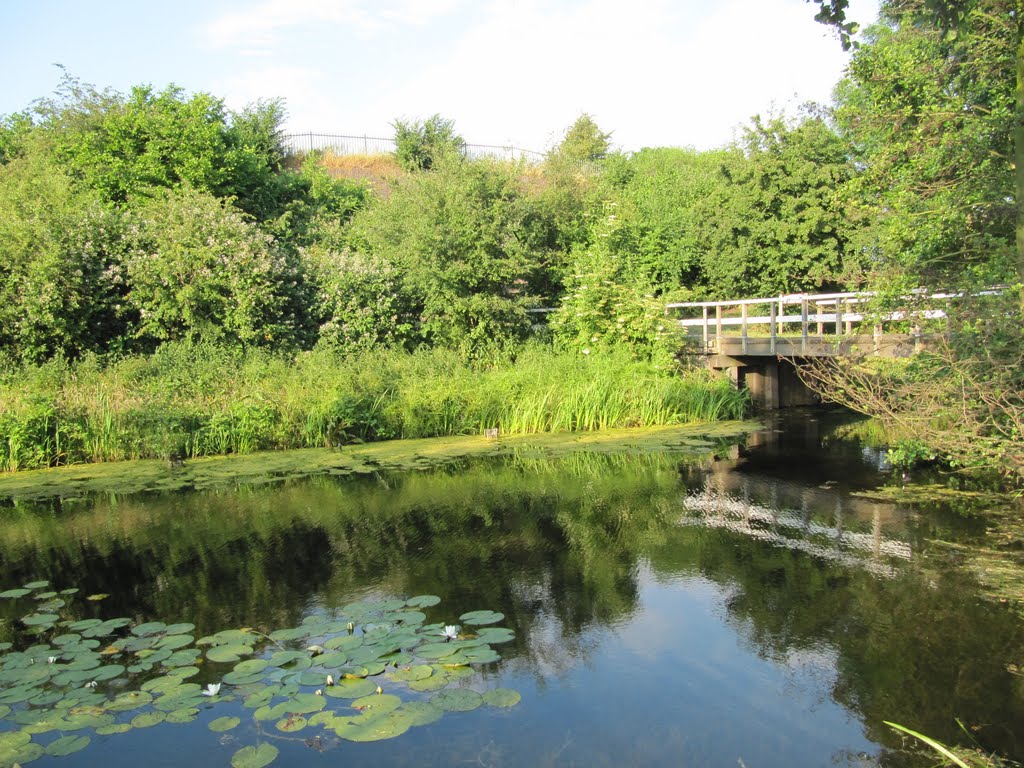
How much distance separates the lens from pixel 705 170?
35250 mm

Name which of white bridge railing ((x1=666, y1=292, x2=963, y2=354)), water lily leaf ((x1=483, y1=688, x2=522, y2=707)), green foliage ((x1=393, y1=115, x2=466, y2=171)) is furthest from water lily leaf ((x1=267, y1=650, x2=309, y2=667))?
green foliage ((x1=393, y1=115, x2=466, y2=171))

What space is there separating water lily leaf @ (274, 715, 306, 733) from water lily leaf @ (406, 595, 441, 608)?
1.90 metres

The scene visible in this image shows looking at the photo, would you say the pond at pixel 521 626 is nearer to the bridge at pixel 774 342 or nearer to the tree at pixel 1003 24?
the tree at pixel 1003 24

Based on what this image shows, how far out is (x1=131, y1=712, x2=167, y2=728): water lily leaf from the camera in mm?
5051

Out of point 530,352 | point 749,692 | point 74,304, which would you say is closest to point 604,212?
point 530,352

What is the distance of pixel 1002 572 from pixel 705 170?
1176 inches

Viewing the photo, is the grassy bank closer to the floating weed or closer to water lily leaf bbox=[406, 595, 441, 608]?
the floating weed

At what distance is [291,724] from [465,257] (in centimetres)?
1562

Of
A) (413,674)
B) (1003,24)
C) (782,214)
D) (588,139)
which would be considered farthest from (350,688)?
(588,139)

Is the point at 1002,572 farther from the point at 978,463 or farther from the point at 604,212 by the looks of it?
the point at 604,212

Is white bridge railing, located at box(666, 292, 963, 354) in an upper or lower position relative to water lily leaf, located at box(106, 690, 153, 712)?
upper

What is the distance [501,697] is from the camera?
547cm

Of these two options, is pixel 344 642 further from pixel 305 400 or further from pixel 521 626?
pixel 305 400

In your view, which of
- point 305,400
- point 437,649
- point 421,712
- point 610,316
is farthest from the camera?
point 610,316
